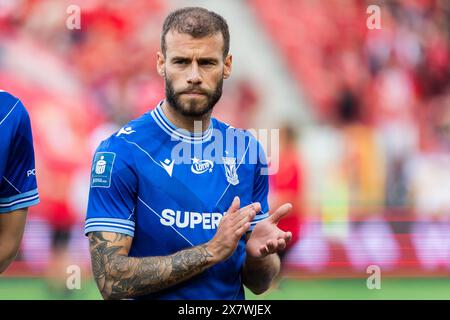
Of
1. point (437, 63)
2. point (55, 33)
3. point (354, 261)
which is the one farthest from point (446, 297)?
point (55, 33)

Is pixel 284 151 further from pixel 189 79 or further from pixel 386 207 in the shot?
pixel 189 79

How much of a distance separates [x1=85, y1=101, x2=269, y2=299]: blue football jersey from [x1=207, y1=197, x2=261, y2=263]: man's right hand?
0.41 ft

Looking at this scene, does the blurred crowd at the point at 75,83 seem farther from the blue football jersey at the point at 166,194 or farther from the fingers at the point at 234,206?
the fingers at the point at 234,206

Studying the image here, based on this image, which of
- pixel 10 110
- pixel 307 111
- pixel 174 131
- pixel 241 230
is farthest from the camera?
pixel 307 111

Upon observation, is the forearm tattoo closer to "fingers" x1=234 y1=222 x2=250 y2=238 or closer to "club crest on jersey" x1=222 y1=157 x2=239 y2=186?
"fingers" x1=234 y1=222 x2=250 y2=238

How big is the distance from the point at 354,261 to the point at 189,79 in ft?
19.5

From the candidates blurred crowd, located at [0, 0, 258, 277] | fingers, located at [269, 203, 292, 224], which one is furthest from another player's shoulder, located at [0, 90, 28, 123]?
blurred crowd, located at [0, 0, 258, 277]

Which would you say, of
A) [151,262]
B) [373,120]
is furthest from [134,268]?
[373,120]

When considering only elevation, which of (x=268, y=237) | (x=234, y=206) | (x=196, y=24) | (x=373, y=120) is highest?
(x=373, y=120)

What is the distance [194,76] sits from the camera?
3076 millimetres

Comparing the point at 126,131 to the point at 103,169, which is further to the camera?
the point at 126,131

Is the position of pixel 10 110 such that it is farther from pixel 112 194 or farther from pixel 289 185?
pixel 289 185

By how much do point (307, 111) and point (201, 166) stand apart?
5.92 meters

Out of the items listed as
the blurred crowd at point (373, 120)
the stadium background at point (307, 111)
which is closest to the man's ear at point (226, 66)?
the stadium background at point (307, 111)
